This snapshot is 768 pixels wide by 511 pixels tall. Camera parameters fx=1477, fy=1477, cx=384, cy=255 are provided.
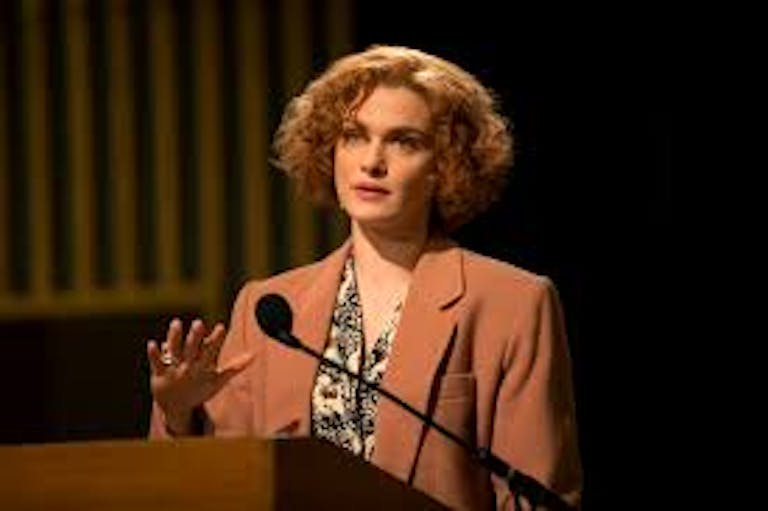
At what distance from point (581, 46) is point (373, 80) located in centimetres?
79

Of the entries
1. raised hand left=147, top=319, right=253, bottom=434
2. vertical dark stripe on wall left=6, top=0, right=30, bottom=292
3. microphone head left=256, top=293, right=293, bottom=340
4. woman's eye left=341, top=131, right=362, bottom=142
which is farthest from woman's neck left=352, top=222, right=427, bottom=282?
vertical dark stripe on wall left=6, top=0, right=30, bottom=292

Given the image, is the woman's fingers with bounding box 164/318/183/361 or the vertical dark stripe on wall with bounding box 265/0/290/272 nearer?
the woman's fingers with bounding box 164/318/183/361

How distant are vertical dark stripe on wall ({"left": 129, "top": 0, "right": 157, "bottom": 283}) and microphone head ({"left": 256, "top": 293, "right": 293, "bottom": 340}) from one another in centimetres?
154

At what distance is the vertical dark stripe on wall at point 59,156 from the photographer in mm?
3174

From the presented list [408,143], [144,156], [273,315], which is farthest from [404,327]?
[144,156]

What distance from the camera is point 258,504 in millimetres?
1358

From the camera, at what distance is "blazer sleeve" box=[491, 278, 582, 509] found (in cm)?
189

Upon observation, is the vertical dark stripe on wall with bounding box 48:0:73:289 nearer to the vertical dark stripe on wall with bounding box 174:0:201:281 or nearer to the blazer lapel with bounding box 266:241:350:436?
the vertical dark stripe on wall with bounding box 174:0:201:281

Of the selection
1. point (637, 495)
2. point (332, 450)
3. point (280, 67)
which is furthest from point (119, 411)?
point (332, 450)

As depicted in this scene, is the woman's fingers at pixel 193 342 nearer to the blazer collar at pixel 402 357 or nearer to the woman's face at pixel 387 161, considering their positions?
the blazer collar at pixel 402 357

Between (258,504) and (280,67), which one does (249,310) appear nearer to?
(258,504)

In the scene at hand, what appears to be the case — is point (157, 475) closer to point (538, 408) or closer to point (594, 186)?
point (538, 408)

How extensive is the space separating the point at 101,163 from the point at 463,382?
57.9 inches

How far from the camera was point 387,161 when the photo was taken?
199 cm
